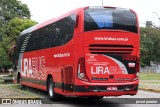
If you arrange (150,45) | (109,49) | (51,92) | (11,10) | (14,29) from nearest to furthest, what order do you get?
(109,49)
(51,92)
(14,29)
(11,10)
(150,45)

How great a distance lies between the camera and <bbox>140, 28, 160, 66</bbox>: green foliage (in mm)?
78188

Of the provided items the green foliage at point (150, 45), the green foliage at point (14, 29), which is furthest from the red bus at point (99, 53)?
the green foliage at point (150, 45)

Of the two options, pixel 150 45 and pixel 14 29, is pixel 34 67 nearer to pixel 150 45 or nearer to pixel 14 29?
pixel 14 29

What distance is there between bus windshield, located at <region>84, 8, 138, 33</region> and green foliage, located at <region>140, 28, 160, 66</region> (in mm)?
63750

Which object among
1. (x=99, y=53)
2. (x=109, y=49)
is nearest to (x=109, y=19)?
(x=109, y=49)

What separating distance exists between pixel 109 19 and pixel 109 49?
110cm

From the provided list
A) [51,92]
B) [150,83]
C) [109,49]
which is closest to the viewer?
[109,49]

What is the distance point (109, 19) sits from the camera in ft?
45.4

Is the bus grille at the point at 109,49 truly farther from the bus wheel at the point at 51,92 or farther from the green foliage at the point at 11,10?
the green foliage at the point at 11,10

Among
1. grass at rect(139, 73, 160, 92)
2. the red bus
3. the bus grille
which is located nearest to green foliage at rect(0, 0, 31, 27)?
grass at rect(139, 73, 160, 92)

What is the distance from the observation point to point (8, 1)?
74.6m

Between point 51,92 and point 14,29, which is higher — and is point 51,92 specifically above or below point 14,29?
below

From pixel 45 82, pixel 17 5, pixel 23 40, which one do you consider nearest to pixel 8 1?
pixel 17 5

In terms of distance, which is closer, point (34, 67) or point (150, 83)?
point (34, 67)
